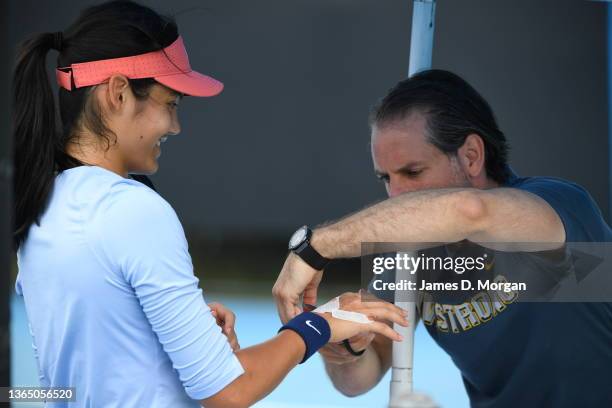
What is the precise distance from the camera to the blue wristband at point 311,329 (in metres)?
1.71

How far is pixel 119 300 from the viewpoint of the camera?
160 centimetres

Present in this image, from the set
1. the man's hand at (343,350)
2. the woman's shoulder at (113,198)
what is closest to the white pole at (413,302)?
the man's hand at (343,350)

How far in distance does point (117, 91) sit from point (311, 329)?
64 centimetres

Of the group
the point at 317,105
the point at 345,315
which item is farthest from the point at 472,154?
the point at 317,105

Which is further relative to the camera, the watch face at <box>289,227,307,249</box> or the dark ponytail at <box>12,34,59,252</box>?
the watch face at <box>289,227,307,249</box>

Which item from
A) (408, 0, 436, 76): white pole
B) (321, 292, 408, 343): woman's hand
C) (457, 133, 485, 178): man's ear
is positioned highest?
(408, 0, 436, 76): white pole

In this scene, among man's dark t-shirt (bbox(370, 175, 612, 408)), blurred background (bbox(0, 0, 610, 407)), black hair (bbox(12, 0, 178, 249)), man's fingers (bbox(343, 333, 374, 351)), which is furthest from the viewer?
blurred background (bbox(0, 0, 610, 407))

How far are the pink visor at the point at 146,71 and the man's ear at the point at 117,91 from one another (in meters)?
0.01

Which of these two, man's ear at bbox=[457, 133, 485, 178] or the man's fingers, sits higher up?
man's ear at bbox=[457, 133, 485, 178]

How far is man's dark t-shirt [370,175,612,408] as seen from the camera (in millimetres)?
2184

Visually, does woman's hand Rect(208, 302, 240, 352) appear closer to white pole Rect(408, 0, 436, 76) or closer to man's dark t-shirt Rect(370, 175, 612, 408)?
man's dark t-shirt Rect(370, 175, 612, 408)

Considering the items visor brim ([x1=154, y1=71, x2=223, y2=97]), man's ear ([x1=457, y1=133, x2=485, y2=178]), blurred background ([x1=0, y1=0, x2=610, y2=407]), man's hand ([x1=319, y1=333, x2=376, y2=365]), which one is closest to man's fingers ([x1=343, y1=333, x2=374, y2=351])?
man's hand ([x1=319, y1=333, x2=376, y2=365])

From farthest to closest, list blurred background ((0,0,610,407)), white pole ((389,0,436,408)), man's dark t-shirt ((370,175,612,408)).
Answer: blurred background ((0,0,610,407))
man's dark t-shirt ((370,175,612,408))
white pole ((389,0,436,408))

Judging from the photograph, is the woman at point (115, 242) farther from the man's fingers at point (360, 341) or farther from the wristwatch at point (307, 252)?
the man's fingers at point (360, 341)
